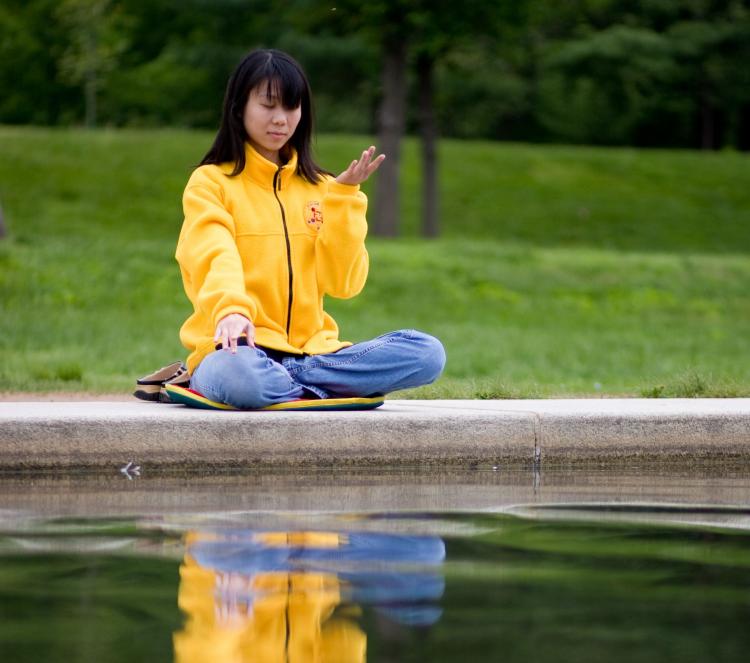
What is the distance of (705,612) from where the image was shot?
2604 millimetres

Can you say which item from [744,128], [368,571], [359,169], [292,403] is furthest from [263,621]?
[744,128]

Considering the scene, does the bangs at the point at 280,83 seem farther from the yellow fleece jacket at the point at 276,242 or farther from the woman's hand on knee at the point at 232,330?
the woman's hand on knee at the point at 232,330

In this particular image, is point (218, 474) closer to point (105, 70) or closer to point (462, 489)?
point (462, 489)

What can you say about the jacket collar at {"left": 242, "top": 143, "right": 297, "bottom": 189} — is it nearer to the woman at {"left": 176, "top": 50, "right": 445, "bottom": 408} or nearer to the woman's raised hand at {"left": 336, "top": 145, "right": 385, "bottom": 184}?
the woman at {"left": 176, "top": 50, "right": 445, "bottom": 408}

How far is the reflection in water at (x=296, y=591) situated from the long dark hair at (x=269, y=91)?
2059mm

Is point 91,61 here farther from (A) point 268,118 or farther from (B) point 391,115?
(A) point 268,118

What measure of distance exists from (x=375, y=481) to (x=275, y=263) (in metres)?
1.00

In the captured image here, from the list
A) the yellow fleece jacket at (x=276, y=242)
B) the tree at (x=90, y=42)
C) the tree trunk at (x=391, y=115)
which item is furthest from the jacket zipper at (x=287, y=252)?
the tree at (x=90, y=42)

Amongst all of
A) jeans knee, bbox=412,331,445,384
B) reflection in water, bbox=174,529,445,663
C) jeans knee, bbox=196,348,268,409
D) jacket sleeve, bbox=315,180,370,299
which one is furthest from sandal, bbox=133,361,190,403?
reflection in water, bbox=174,529,445,663

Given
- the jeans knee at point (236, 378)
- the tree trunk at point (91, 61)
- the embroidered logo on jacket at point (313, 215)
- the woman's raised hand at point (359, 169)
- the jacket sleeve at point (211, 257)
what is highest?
the tree trunk at point (91, 61)

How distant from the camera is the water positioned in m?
2.37

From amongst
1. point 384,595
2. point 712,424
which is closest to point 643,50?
point 712,424

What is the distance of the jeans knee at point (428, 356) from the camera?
5.19 meters

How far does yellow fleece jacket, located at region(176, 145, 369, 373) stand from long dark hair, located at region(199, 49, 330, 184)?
51mm
